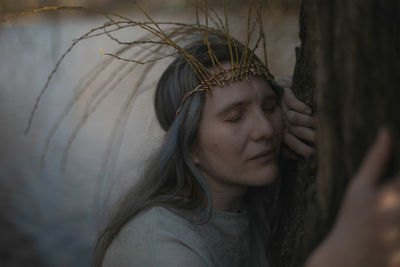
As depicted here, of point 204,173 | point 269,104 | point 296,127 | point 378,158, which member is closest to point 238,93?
point 269,104

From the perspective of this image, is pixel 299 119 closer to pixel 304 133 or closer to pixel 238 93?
pixel 304 133

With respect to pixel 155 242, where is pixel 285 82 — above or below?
above

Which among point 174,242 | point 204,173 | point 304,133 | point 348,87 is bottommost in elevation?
point 174,242

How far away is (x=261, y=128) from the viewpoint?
5.57 feet

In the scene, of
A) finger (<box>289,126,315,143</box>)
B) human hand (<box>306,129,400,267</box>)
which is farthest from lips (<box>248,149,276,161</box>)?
human hand (<box>306,129,400,267</box>)

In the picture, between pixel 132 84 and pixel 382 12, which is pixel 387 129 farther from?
pixel 132 84

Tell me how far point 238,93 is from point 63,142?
5.55 meters

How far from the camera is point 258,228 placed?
2086 mm

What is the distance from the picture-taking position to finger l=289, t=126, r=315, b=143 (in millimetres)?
1664

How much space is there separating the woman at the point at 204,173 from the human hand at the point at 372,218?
71 centimetres

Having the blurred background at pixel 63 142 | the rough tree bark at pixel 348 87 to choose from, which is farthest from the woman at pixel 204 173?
the rough tree bark at pixel 348 87

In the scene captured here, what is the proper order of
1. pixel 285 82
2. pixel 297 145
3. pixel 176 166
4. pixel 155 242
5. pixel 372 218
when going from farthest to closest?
1. pixel 285 82
2. pixel 176 166
3. pixel 297 145
4. pixel 155 242
5. pixel 372 218

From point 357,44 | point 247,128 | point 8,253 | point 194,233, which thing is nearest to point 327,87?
point 357,44

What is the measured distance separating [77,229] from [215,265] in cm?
353
